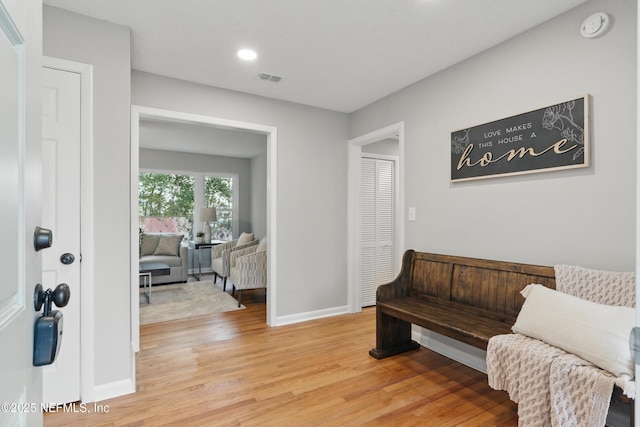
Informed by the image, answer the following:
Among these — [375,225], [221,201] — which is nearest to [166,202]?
[221,201]

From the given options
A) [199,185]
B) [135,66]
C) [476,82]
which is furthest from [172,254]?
[476,82]

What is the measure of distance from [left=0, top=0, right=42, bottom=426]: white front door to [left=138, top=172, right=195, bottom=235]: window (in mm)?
6518

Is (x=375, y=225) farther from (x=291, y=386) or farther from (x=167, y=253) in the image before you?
(x=167, y=253)

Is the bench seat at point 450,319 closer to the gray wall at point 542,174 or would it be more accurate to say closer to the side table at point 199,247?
the gray wall at point 542,174

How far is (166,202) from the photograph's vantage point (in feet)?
22.5

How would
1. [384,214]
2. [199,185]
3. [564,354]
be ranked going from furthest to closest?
1. [199,185]
2. [384,214]
3. [564,354]

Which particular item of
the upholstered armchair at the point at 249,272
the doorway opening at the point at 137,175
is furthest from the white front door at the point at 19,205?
the upholstered armchair at the point at 249,272

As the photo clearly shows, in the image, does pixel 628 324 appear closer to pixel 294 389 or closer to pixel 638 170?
pixel 638 170

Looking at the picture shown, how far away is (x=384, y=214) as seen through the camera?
4.50 meters

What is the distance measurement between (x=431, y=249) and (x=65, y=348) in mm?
2824

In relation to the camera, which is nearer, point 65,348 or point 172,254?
point 65,348

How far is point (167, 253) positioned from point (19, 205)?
5824 mm

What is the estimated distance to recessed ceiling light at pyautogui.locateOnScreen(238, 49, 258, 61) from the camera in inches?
105

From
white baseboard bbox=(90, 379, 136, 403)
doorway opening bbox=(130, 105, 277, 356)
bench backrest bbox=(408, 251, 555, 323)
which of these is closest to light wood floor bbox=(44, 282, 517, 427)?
white baseboard bbox=(90, 379, 136, 403)
